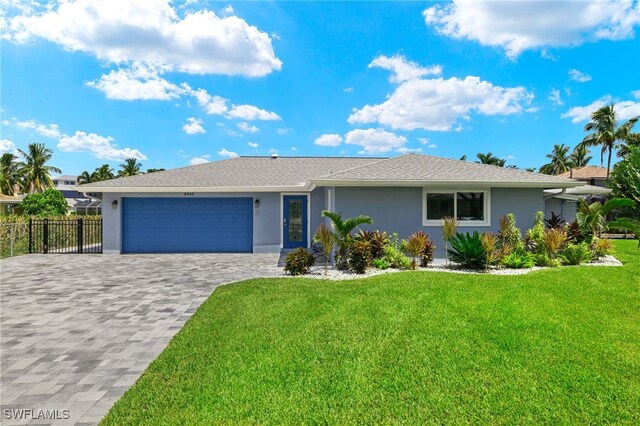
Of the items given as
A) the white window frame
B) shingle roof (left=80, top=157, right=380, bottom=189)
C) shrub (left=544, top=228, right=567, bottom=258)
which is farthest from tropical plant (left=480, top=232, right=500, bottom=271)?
shingle roof (left=80, top=157, right=380, bottom=189)

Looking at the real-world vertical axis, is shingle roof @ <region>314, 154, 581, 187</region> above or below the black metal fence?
above

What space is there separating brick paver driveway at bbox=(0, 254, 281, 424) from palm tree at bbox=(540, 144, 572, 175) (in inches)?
2356

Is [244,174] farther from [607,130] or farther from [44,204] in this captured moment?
[607,130]

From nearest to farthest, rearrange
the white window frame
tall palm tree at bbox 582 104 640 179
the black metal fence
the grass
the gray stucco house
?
the grass, the gray stucco house, the white window frame, the black metal fence, tall palm tree at bbox 582 104 640 179

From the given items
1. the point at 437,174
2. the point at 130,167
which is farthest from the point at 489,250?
the point at 130,167

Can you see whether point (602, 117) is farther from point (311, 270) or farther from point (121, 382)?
point (121, 382)

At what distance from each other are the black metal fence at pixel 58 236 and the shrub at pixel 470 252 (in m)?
15.3

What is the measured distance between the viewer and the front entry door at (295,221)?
15.1 meters

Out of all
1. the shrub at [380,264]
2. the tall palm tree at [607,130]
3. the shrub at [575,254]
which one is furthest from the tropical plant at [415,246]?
the tall palm tree at [607,130]

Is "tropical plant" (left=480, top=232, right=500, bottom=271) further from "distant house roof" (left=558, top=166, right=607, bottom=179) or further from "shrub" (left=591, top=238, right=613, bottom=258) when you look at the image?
"distant house roof" (left=558, top=166, right=607, bottom=179)

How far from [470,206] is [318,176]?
Result: 716 cm

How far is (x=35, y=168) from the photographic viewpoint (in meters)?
48.7

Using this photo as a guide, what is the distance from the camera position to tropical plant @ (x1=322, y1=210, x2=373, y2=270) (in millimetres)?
9734

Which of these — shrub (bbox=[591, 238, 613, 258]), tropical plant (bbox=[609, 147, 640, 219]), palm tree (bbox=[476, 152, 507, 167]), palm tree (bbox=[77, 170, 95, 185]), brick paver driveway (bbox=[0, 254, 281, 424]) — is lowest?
brick paver driveway (bbox=[0, 254, 281, 424])
